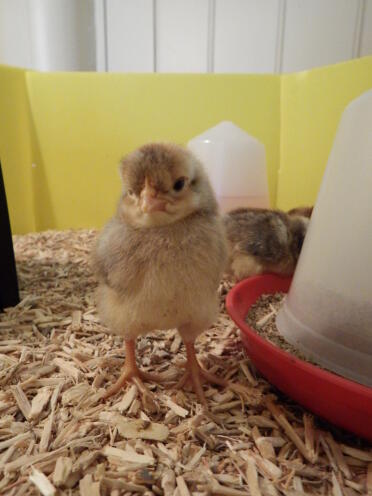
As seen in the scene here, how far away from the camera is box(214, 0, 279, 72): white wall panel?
2609 mm

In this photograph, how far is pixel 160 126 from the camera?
2693mm

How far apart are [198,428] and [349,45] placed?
2.44m

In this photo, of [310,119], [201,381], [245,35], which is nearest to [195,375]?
[201,381]

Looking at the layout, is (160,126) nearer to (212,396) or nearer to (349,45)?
(349,45)

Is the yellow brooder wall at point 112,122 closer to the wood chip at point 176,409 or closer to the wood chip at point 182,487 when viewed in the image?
the wood chip at point 176,409

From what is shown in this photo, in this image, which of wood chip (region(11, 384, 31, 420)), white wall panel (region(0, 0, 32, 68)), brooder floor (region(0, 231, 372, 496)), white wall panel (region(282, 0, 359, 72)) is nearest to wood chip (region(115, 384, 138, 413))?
brooder floor (region(0, 231, 372, 496))

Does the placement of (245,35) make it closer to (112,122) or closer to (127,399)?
(112,122)

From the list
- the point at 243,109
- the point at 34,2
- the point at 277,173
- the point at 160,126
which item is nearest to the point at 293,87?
the point at 243,109

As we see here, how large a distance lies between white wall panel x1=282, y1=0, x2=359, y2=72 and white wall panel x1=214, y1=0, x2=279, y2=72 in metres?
0.11

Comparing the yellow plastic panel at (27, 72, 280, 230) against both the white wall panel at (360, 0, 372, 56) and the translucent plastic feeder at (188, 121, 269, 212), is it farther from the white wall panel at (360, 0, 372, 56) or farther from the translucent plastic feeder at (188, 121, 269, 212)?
the white wall panel at (360, 0, 372, 56)

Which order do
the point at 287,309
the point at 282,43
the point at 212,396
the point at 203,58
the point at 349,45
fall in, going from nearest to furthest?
the point at 212,396, the point at 287,309, the point at 349,45, the point at 282,43, the point at 203,58

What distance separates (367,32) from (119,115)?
1.61 meters

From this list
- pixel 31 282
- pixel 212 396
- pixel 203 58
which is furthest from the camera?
pixel 203 58

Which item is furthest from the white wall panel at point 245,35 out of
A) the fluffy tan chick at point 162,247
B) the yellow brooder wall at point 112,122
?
the fluffy tan chick at point 162,247
